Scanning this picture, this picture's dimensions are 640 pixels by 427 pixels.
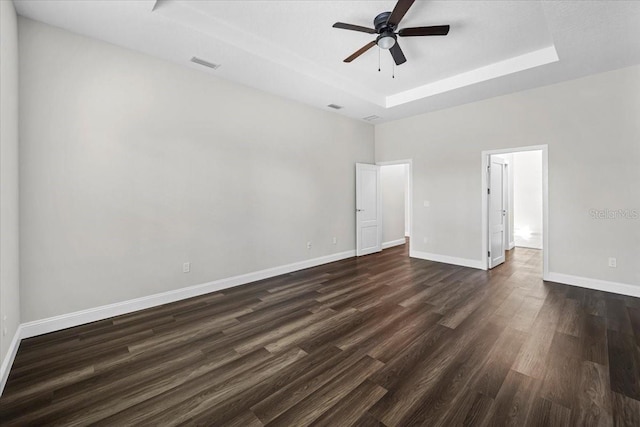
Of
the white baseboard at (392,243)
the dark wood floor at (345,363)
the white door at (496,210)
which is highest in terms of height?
the white door at (496,210)

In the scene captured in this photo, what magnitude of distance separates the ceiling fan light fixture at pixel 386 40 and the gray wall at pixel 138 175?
225cm

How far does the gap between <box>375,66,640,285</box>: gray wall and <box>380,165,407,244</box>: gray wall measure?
5.72 ft

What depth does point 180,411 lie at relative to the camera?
1811 millimetres

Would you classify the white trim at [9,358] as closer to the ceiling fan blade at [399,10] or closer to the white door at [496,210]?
the ceiling fan blade at [399,10]

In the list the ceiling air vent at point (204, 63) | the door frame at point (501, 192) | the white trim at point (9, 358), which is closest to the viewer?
the white trim at point (9, 358)

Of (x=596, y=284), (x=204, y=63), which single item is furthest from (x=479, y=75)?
(x=204, y=63)

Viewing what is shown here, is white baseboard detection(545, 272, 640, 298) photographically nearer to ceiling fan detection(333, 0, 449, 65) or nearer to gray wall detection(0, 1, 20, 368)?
ceiling fan detection(333, 0, 449, 65)

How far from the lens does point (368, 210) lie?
6.54 meters

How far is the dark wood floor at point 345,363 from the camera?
179cm

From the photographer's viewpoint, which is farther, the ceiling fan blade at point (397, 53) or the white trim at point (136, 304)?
the ceiling fan blade at point (397, 53)

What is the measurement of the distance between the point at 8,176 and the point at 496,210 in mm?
7109

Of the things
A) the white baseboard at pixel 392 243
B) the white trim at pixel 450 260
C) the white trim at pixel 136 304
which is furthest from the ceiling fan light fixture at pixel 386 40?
the white baseboard at pixel 392 243

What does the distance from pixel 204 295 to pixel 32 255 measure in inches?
73.7

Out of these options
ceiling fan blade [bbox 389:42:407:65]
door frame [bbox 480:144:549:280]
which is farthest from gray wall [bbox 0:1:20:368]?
door frame [bbox 480:144:549:280]
